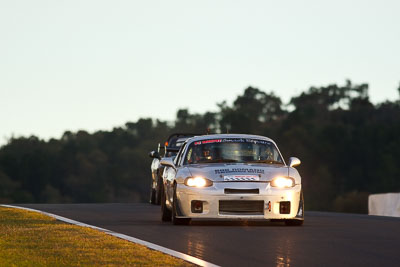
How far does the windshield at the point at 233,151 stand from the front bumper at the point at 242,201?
3.54ft

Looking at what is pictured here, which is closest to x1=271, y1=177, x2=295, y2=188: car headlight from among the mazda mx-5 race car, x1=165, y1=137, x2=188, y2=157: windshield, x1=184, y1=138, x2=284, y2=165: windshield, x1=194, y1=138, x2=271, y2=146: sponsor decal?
the mazda mx-5 race car

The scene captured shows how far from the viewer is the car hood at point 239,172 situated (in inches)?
671

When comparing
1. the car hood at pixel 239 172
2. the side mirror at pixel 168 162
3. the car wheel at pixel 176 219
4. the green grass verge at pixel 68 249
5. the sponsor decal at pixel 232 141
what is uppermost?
the sponsor decal at pixel 232 141

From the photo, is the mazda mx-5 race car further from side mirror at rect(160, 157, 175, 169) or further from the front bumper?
side mirror at rect(160, 157, 175, 169)

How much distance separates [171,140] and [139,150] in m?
171

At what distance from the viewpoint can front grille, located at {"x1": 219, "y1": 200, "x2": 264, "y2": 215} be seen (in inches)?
669

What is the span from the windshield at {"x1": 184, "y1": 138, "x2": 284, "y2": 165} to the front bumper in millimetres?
1079

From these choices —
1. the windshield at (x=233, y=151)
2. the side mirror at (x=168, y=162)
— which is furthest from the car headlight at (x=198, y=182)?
the side mirror at (x=168, y=162)

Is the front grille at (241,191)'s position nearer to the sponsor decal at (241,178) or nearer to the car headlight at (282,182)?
the sponsor decal at (241,178)

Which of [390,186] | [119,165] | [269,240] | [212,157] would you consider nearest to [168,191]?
[212,157]

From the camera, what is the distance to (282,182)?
1717cm

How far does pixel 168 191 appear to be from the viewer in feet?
60.5

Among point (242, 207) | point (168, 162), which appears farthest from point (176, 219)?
point (168, 162)

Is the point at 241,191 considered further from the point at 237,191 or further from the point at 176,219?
the point at 176,219
